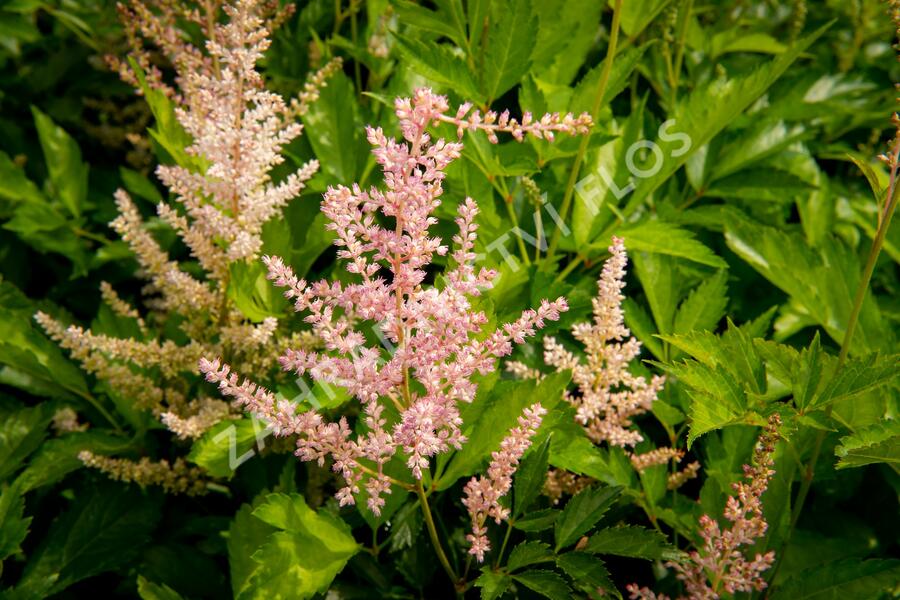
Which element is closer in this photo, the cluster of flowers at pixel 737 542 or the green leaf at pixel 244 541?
the cluster of flowers at pixel 737 542

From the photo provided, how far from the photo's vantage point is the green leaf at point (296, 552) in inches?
43.3


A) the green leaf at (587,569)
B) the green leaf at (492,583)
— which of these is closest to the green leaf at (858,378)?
the green leaf at (587,569)

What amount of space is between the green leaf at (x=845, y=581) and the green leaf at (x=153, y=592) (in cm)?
95

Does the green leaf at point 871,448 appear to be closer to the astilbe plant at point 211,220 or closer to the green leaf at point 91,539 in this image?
the astilbe plant at point 211,220

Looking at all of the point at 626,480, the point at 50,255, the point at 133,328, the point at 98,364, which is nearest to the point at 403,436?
the point at 626,480

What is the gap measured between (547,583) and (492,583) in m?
0.08

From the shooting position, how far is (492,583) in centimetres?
109

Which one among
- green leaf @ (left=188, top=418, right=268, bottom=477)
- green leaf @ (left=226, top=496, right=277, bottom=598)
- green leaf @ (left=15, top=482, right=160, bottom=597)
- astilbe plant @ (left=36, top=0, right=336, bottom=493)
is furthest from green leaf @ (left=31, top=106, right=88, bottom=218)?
green leaf @ (left=226, top=496, right=277, bottom=598)

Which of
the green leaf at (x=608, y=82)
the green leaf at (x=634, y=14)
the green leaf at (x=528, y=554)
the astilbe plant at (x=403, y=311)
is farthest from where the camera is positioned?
the green leaf at (x=634, y=14)

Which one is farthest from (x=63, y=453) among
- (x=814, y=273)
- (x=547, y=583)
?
(x=814, y=273)

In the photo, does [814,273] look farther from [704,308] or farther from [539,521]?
[539,521]

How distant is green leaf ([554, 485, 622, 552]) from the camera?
3.77 ft

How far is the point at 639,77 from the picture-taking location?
6.85 ft

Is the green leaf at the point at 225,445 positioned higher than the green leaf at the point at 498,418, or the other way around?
the green leaf at the point at 498,418
